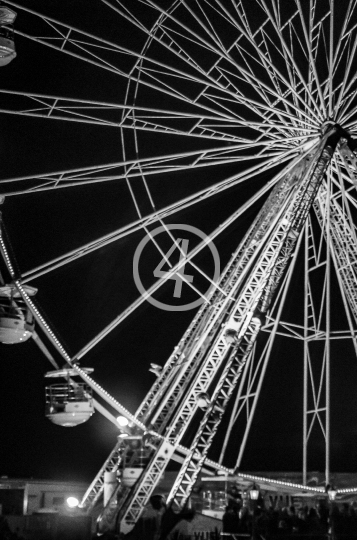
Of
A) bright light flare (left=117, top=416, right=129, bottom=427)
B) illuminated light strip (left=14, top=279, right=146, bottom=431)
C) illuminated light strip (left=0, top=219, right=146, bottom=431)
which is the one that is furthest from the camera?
bright light flare (left=117, top=416, right=129, bottom=427)

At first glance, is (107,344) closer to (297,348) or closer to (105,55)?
(297,348)

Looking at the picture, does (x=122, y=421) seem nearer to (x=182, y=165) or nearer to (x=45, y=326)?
(x=45, y=326)

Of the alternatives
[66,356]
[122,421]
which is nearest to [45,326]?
[66,356]

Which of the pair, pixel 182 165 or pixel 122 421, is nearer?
pixel 182 165

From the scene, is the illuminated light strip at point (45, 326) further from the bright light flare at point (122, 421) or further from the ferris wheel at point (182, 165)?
the bright light flare at point (122, 421)

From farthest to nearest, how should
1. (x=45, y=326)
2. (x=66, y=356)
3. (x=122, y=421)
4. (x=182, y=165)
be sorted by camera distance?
1. (x=122, y=421)
2. (x=182, y=165)
3. (x=66, y=356)
4. (x=45, y=326)

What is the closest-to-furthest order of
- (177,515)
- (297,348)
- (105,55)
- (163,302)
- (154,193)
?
(177,515) < (105,55) < (154,193) < (163,302) < (297,348)

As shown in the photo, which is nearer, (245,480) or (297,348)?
(245,480)

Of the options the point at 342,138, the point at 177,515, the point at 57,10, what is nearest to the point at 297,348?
the point at 342,138

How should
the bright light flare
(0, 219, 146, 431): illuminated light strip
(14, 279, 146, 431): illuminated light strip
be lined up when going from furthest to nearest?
1. the bright light flare
2. (14, 279, 146, 431): illuminated light strip
3. (0, 219, 146, 431): illuminated light strip

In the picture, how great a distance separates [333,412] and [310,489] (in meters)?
5.81

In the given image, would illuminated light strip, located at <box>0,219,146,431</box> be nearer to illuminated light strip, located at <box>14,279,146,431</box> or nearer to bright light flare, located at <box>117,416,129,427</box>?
illuminated light strip, located at <box>14,279,146,431</box>

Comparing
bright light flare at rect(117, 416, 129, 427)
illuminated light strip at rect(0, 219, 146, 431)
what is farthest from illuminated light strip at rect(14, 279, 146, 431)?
bright light flare at rect(117, 416, 129, 427)

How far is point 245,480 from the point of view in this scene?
23.6 m
